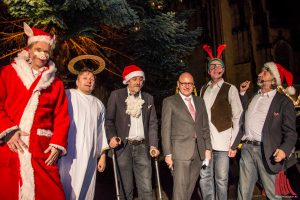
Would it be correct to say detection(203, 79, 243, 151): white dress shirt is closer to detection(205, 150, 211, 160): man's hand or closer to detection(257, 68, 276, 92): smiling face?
detection(205, 150, 211, 160): man's hand

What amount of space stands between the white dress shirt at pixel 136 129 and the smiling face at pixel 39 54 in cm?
173

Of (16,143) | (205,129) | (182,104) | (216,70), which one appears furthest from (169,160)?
(16,143)

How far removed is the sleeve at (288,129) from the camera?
438 centimetres

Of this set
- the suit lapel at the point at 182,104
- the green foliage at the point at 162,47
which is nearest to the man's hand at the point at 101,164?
the suit lapel at the point at 182,104

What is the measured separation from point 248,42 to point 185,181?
1586 cm

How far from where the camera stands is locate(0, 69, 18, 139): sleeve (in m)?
3.16

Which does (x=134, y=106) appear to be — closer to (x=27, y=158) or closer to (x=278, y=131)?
(x=27, y=158)

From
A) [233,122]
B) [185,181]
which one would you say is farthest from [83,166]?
[233,122]

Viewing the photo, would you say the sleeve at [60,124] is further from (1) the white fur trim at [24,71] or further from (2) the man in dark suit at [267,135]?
(2) the man in dark suit at [267,135]

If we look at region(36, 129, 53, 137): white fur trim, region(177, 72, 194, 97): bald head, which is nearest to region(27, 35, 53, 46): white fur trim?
region(36, 129, 53, 137): white fur trim

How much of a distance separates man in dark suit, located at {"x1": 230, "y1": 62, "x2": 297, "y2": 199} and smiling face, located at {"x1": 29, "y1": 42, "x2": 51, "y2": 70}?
9.99 ft

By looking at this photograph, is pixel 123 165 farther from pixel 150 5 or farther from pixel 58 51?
pixel 150 5

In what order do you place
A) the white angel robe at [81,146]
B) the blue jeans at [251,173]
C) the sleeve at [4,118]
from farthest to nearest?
the blue jeans at [251,173], the white angel robe at [81,146], the sleeve at [4,118]

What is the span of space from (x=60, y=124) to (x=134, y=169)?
5.35 feet
